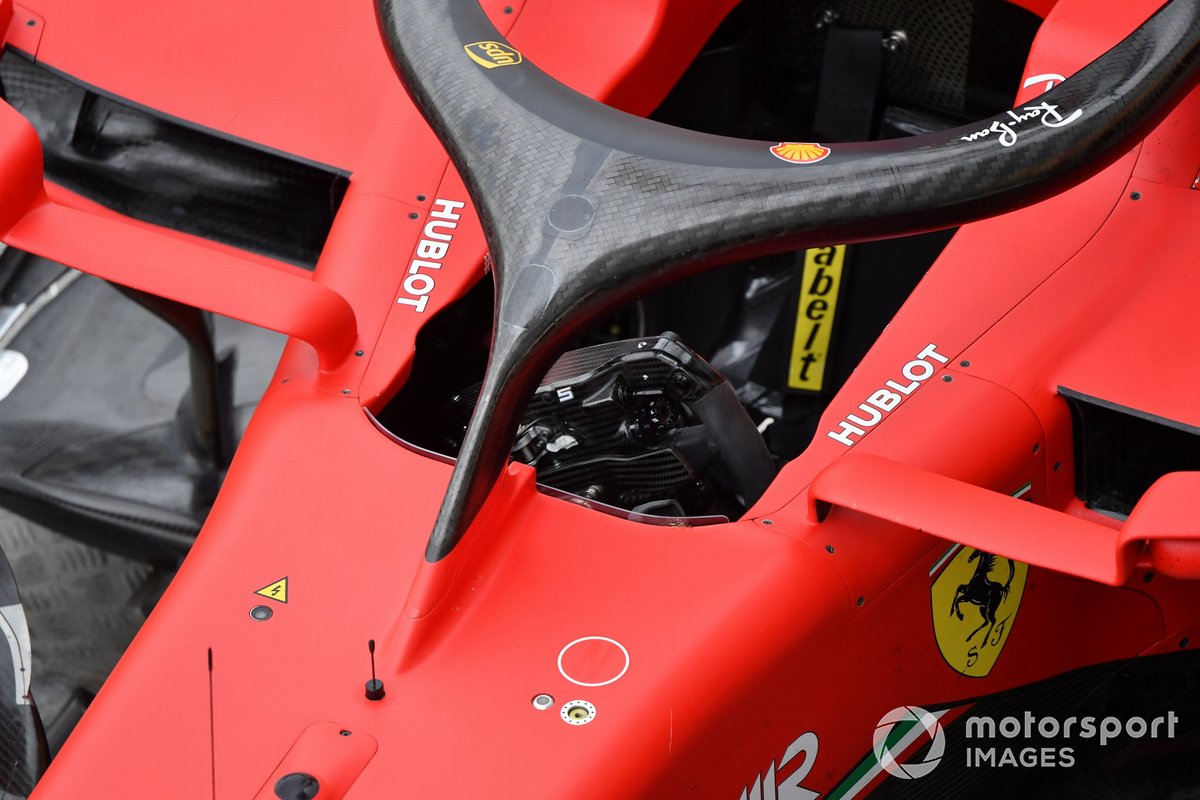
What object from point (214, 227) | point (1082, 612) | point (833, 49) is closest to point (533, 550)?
point (1082, 612)

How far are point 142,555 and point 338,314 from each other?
1.07 metres

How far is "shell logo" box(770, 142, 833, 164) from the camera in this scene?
2054 mm

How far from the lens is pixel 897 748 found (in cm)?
232

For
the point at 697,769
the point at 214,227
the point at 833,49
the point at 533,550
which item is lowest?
the point at 697,769

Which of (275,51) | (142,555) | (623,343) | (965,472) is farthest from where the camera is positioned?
(142,555)

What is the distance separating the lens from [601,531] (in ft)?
6.94

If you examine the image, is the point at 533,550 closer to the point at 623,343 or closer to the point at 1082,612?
the point at 623,343

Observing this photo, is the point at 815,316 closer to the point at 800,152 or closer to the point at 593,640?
the point at 800,152

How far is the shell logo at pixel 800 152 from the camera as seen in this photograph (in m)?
2.05

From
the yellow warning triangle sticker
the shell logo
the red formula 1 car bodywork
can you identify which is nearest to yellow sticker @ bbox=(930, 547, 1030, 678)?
the red formula 1 car bodywork

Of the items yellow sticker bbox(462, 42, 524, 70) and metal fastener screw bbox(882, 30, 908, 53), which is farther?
metal fastener screw bbox(882, 30, 908, 53)

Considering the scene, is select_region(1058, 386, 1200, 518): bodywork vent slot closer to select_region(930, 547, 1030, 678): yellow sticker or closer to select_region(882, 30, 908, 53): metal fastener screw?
select_region(930, 547, 1030, 678): yellow sticker

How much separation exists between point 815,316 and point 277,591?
62.0 inches

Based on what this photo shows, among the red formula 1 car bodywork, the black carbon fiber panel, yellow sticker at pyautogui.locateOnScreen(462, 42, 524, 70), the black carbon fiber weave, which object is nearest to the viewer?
the red formula 1 car bodywork
